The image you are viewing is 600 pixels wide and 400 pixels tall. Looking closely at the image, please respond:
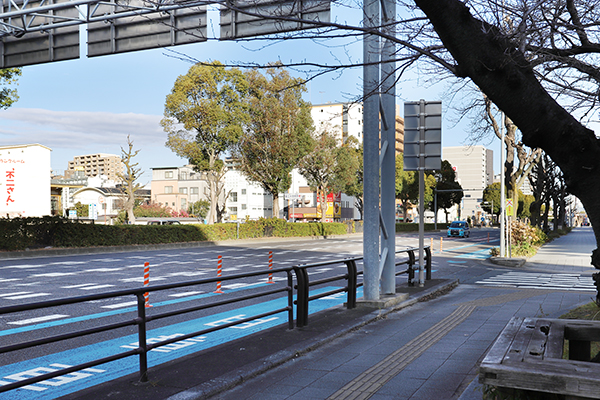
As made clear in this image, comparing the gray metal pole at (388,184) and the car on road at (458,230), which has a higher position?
the gray metal pole at (388,184)

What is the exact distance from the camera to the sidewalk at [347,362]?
4.85 m

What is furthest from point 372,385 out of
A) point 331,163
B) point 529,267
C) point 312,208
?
point 312,208

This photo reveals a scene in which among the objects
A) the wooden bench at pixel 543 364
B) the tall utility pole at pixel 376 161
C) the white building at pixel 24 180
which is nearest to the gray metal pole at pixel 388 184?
the tall utility pole at pixel 376 161

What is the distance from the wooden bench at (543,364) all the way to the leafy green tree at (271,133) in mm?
40778

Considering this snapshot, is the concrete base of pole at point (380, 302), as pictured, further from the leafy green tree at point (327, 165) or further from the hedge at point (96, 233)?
the leafy green tree at point (327, 165)

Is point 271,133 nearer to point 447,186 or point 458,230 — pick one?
point 458,230

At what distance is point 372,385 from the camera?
514 centimetres

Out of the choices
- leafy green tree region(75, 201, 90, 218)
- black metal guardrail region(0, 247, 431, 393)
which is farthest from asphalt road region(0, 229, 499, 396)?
leafy green tree region(75, 201, 90, 218)

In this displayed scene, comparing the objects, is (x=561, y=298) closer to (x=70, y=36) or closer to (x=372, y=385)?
(x=372, y=385)

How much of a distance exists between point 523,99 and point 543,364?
1973mm

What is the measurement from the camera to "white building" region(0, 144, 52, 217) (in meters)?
34.5

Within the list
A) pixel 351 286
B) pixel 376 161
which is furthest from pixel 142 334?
pixel 376 161

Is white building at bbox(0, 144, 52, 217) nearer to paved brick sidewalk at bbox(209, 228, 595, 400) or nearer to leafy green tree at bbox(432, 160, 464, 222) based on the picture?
paved brick sidewalk at bbox(209, 228, 595, 400)

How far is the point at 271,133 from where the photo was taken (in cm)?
4562
